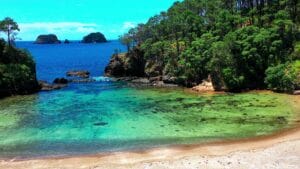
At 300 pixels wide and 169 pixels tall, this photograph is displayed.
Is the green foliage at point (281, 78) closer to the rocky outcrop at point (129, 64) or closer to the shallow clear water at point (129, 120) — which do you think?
the shallow clear water at point (129, 120)

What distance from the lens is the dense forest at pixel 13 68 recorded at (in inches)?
3748

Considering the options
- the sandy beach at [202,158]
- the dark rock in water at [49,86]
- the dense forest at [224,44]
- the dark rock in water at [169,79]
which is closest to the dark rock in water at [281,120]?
the sandy beach at [202,158]

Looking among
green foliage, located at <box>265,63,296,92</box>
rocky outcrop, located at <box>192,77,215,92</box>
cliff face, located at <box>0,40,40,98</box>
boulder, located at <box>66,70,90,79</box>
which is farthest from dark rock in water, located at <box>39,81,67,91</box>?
green foliage, located at <box>265,63,296,92</box>

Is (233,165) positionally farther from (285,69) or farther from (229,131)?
(285,69)

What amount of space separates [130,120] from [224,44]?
1338 inches

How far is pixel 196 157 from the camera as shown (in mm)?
42969

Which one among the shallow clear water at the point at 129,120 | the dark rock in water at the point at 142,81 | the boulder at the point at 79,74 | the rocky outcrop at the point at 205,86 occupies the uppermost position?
the boulder at the point at 79,74

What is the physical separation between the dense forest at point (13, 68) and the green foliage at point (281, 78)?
52.5 m

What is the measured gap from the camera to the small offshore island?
46594 mm

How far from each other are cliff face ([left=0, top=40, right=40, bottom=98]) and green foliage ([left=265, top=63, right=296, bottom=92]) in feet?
172

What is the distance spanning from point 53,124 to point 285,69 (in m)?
44.6

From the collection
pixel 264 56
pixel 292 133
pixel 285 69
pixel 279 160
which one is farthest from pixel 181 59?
pixel 279 160

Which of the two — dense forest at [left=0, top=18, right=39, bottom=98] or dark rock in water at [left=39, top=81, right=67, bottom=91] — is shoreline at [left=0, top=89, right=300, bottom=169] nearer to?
dense forest at [left=0, top=18, right=39, bottom=98]

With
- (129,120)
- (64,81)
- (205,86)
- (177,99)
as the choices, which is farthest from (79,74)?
(129,120)
